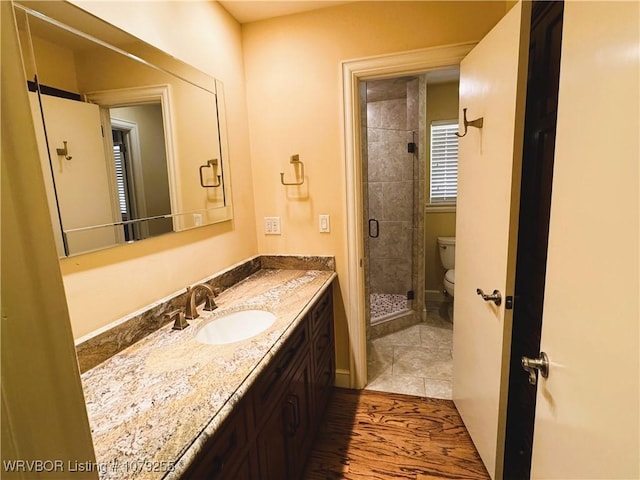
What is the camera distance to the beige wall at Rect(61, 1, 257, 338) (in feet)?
3.76

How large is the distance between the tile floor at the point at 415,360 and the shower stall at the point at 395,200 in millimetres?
167

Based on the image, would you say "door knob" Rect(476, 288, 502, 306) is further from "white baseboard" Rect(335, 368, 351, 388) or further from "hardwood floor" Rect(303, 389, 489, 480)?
"white baseboard" Rect(335, 368, 351, 388)

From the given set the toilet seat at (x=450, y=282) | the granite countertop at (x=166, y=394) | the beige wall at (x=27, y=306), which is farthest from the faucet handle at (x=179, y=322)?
the toilet seat at (x=450, y=282)

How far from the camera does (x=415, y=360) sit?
2.64 metres

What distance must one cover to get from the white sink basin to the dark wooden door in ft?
3.70

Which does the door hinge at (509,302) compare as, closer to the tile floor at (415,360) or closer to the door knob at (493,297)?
the door knob at (493,297)

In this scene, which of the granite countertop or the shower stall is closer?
the granite countertop

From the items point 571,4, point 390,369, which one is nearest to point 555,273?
point 571,4

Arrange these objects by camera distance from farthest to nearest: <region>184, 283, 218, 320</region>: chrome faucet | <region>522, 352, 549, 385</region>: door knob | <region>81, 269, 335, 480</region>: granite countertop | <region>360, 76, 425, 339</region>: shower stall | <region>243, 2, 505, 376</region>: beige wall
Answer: <region>360, 76, 425, 339</region>: shower stall < <region>243, 2, 505, 376</region>: beige wall < <region>184, 283, 218, 320</region>: chrome faucet < <region>522, 352, 549, 385</region>: door knob < <region>81, 269, 335, 480</region>: granite countertop

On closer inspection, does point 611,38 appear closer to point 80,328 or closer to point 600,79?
point 600,79

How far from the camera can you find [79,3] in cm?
107

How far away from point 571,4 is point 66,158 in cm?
147

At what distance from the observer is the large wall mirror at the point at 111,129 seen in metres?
1.01

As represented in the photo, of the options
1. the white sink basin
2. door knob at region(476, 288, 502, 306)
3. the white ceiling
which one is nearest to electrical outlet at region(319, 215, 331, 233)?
the white sink basin
